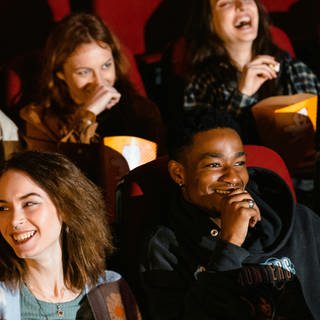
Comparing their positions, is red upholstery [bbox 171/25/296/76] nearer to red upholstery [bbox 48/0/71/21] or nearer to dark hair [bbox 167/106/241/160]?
red upholstery [bbox 48/0/71/21]

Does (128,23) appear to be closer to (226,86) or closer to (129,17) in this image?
(129,17)

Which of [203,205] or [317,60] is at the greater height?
[317,60]

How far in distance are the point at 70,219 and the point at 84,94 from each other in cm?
52

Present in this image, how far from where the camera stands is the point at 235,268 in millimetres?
1100

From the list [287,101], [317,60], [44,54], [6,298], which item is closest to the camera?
[6,298]

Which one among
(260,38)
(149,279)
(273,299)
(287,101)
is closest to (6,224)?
(149,279)

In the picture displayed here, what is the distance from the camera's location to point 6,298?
111 cm

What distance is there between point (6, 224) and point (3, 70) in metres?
0.72

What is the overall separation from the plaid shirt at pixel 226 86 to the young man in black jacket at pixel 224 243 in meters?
0.43

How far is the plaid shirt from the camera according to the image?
167 centimetres

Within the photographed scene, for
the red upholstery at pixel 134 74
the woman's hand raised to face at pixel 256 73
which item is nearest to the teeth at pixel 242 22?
the woman's hand raised to face at pixel 256 73

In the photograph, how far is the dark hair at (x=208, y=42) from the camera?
1.72m

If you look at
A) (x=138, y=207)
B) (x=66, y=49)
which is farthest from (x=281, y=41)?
(x=138, y=207)

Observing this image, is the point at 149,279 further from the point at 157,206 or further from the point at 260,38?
the point at 260,38
